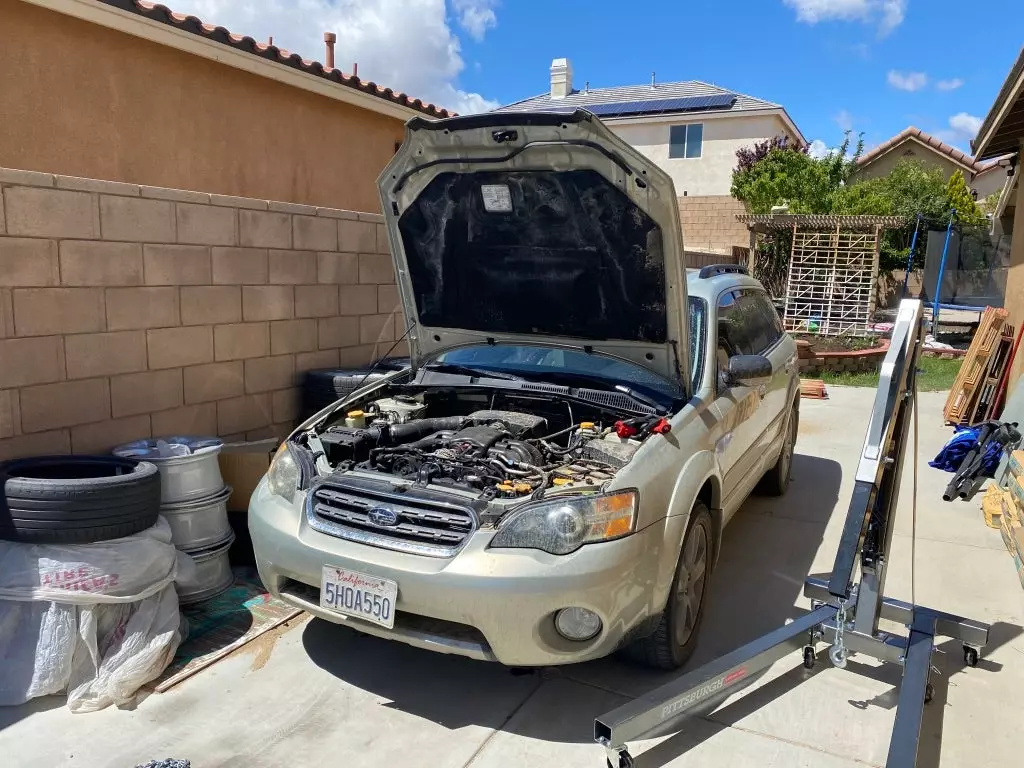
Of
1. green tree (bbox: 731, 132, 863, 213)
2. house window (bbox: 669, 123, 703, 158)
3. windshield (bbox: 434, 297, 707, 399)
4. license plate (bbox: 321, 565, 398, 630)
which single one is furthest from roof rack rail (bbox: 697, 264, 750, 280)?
house window (bbox: 669, 123, 703, 158)

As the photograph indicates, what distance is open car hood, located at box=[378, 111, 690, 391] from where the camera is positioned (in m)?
3.35

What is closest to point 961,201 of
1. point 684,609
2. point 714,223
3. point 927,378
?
point 714,223

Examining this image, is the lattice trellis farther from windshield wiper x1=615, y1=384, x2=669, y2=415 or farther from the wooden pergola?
windshield wiper x1=615, y1=384, x2=669, y2=415

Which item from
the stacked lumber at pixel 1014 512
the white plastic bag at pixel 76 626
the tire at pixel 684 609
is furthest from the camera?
the stacked lumber at pixel 1014 512

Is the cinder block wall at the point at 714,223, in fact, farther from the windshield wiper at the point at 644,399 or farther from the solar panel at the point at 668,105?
the windshield wiper at the point at 644,399

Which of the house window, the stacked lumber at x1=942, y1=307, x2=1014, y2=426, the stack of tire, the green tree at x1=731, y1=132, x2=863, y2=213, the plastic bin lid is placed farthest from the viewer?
the house window

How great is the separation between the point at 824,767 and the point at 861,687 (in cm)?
66

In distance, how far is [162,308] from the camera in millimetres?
4434

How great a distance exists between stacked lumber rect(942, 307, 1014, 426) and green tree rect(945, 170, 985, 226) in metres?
17.7

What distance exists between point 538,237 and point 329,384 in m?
2.23

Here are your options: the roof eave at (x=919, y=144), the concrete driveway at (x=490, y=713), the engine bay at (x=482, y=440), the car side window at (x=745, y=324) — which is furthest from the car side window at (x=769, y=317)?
the roof eave at (x=919, y=144)

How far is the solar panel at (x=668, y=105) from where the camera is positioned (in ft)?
86.3

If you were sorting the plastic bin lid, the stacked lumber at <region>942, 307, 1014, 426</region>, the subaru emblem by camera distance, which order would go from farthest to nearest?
1. the stacked lumber at <region>942, 307, 1014, 426</region>
2. the plastic bin lid
3. the subaru emblem

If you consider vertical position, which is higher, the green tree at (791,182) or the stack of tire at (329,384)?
the green tree at (791,182)
